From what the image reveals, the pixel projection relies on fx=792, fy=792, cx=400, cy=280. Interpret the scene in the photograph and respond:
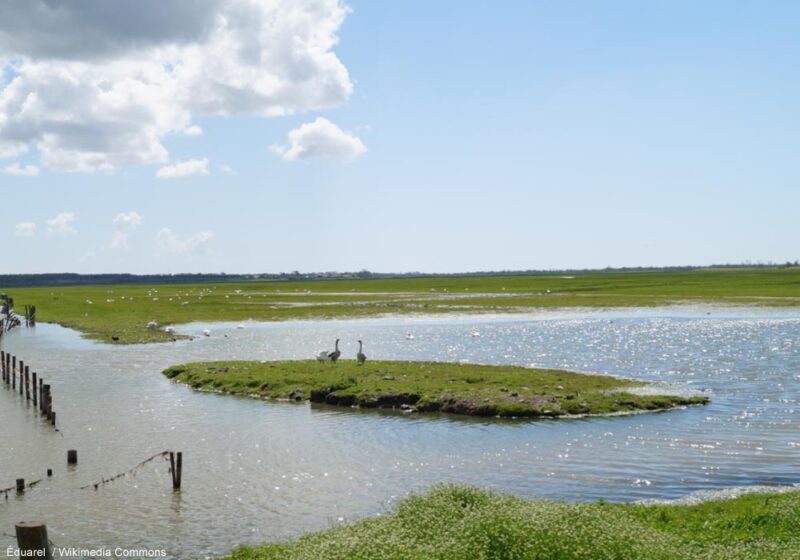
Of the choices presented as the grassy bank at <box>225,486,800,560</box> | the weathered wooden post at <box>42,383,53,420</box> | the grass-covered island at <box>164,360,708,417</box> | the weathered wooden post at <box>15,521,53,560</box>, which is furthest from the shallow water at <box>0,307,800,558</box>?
the weathered wooden post at <box>15,521,53,560</box>

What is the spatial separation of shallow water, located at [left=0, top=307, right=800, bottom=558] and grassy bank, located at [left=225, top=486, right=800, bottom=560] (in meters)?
4.00

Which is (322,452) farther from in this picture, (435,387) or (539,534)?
(539,534)

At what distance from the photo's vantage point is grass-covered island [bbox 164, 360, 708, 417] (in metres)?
35.7

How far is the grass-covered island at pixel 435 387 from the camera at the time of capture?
35.7m

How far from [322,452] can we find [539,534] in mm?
15343

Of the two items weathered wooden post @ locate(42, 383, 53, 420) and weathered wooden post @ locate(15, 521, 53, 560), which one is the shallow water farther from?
weathered wooden post @ locate(15, 521, 53, 560)

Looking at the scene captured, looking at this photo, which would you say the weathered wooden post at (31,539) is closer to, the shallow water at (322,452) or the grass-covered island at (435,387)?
the shallow water at (322,452)

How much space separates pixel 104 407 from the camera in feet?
128

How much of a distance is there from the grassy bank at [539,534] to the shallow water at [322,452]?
13.1ft

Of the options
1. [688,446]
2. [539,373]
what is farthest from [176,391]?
[688,446]

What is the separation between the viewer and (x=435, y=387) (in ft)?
128

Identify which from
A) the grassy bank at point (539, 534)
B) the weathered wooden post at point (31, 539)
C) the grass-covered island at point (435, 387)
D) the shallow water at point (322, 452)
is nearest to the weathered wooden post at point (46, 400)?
the shallow water at point (322, 452)

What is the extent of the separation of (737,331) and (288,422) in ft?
165

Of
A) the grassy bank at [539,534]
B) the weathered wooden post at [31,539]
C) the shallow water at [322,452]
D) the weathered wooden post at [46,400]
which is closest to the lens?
the weathered wooden post at [31,539]
